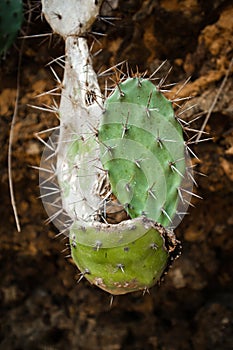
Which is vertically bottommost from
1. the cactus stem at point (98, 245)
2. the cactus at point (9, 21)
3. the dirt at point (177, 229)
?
the dirt at point (177, 229)

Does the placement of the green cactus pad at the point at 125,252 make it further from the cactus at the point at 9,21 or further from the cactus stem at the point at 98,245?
the cactus at the point at 9,21

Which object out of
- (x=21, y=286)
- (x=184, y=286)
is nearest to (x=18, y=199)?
(x=21, y=286)

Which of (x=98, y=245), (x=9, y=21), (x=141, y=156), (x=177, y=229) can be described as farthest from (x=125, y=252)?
(x=9, y=21)

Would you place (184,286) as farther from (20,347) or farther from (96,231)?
(96,231)

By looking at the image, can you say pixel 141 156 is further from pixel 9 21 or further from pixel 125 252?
pixel 9 21

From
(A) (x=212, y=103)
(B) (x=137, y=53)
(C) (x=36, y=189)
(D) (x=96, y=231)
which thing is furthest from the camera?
(C) (x=36, y=189)

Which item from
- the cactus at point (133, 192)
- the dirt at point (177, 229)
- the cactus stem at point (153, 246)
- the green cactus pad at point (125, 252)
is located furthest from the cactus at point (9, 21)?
the cactus stem at point (153, 246)
